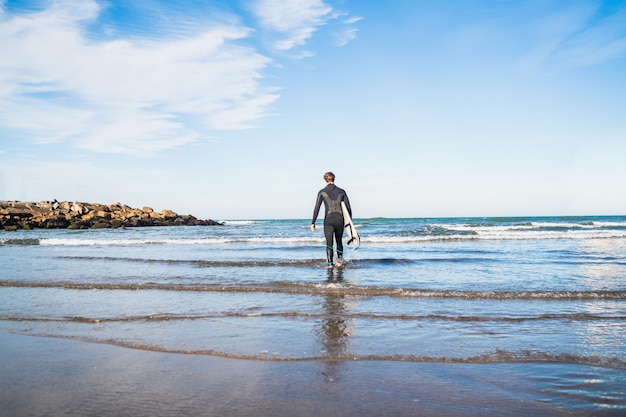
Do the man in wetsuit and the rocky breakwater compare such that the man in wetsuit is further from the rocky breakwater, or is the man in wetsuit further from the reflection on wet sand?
the rocky breakwater

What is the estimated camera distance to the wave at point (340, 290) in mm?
7621

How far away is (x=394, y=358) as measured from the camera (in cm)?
427

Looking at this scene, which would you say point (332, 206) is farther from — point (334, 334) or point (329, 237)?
point (334, 334)

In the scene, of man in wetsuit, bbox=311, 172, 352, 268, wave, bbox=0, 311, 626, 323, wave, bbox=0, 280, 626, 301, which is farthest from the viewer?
man in wetsuit, bbox=311, 172, 352, 268

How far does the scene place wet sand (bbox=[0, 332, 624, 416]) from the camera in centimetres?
306

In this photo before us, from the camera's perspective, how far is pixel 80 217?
41500 millimetres

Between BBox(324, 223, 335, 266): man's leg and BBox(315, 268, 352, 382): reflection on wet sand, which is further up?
BBox(324, 223, 335, 266): man's leg

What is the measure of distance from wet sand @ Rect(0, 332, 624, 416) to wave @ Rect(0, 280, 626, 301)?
379 cm

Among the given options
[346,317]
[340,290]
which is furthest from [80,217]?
[346,317]

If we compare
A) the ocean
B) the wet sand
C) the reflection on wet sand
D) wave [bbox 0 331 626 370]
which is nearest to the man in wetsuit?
the ocean

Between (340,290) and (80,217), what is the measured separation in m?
40.5

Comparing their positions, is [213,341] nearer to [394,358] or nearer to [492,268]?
[394,358]

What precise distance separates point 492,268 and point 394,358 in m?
8.31

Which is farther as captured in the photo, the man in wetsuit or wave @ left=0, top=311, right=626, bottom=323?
the man in wetsuit
